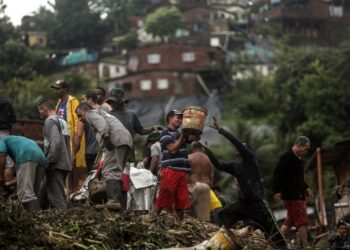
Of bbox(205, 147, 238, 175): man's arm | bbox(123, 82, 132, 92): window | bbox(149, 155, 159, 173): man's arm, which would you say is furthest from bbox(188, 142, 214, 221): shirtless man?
bbox(123, 82, 132, 92): window

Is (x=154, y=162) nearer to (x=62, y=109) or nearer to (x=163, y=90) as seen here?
(x=62, y=109)

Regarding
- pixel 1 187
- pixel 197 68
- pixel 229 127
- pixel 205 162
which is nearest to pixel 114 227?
pixel 1 187

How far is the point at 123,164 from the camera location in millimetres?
12781

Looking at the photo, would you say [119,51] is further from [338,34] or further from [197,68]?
[338,34]

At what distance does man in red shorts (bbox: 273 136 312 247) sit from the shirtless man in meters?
1.08

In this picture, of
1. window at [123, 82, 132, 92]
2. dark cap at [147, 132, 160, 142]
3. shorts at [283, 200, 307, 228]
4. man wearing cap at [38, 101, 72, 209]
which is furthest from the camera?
window at [123, 82, 132, 92]

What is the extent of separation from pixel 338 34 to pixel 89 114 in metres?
84.5

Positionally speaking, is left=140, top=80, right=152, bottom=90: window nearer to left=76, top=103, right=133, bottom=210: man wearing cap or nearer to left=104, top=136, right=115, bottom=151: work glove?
left=76, top=103, right=133, bottom=210: man wearing cap

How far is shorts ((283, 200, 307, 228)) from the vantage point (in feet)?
45.4

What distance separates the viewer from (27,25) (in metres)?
98.4

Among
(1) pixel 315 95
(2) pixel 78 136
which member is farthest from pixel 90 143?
(1) pixel 315 95

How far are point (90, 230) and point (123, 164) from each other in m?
3.05

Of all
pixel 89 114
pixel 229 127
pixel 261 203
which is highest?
pixel 89 114

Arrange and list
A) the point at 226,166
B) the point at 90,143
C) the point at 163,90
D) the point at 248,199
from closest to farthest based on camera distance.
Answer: the point at 248,199
the point at 226,166
the point at 90,143
the point at 163,90
